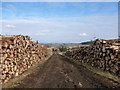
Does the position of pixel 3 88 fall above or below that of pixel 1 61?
below

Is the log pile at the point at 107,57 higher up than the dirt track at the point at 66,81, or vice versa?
the log pile at the point at 107,57

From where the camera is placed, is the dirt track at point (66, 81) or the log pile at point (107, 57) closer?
the dirt track at point (66, 81)

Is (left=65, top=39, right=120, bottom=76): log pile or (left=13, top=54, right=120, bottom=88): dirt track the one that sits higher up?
(left=65, top=39, right=120, bottom=76): log pile

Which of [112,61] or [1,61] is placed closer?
[1,61]

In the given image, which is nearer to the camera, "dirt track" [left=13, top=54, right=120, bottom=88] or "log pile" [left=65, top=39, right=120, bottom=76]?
"dirt track" [left=13, top=54, right=120, bottom=88]

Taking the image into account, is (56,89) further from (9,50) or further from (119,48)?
(119,48)

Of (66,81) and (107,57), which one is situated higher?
(107,57)

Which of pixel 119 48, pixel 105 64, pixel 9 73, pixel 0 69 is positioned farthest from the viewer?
pixel 105 64

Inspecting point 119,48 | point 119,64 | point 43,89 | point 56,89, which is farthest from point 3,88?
point 119,48

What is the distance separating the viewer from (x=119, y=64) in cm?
1023

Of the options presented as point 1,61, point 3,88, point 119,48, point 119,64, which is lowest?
point 3,88

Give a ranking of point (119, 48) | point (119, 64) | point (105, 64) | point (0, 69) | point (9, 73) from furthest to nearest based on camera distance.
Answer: point (105, 64)
point (119, 48)
point (119, 64)
point (9, 73)
point (0, 69)

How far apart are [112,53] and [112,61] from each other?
781 millimetres

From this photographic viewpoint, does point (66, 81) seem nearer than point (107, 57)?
Yes
